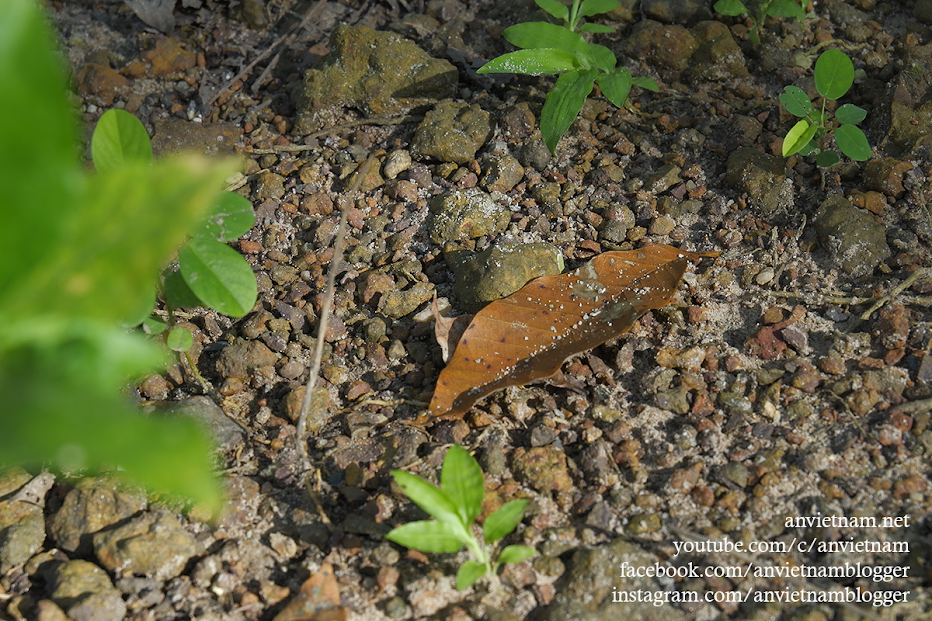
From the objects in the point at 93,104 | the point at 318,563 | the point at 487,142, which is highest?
A: the point at 93,104

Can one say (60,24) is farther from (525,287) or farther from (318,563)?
(318,563)

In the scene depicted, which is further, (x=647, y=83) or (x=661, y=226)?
(x=647, y=83)

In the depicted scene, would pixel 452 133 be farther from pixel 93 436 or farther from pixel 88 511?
pixel 93 436

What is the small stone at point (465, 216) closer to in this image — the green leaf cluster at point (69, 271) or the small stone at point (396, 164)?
the small stone at point (396, 164)

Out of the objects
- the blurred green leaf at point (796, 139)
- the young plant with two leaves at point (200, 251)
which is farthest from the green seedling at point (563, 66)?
the young plant with two leaves at point (200, 251)

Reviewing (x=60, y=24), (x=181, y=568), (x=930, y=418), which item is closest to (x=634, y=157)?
(x=930, y=418)

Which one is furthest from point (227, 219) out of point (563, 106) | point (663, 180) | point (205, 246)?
point (663, 180)
